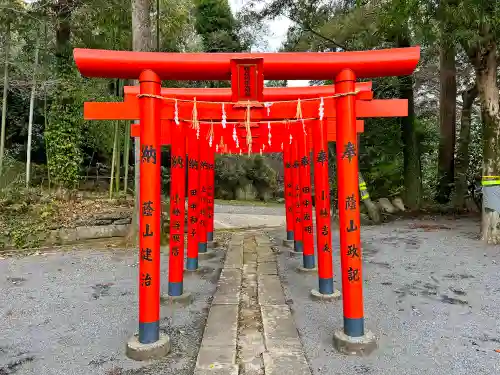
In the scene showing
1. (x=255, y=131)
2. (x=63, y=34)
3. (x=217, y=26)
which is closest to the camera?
(x=255, y=131)

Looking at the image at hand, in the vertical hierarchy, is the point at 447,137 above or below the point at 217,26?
below

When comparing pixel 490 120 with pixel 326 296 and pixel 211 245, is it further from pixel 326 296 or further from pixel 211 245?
pixel 211 245

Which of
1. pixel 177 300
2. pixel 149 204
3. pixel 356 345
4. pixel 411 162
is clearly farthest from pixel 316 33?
pixel 356 345

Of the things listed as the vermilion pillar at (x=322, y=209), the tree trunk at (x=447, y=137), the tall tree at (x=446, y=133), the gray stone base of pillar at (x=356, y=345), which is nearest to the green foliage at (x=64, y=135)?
the vermilion pillar at (x=322, y=209)

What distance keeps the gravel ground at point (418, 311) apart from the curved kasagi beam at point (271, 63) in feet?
7.82

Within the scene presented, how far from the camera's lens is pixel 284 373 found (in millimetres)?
2725

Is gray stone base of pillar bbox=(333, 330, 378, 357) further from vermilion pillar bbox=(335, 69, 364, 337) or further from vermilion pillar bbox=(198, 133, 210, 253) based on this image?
vermilion pillar bbox=(198, 133, 210, 253)

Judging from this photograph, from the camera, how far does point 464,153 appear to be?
12.5 m

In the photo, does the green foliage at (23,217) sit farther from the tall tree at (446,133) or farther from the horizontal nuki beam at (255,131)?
the tall tree at (446,133)

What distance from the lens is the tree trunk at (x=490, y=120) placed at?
276 inches

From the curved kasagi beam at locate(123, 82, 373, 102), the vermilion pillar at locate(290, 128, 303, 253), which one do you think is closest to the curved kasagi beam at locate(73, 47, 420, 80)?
the curved kasagi beam at locate(123, 82, 373, 102)

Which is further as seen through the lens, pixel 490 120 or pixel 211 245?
pixel 211 245

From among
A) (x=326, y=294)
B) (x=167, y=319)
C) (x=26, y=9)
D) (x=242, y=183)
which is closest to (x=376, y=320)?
(x=326, y=294)

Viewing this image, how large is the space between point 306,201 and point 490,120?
14.2ft
